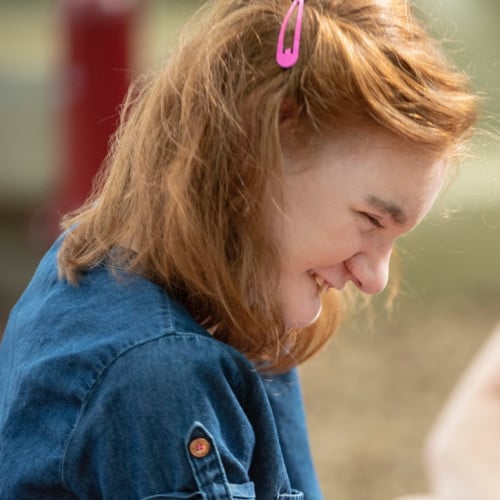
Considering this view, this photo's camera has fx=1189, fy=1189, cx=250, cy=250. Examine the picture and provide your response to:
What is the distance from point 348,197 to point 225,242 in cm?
13

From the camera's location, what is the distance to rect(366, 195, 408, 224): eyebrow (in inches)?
45.3

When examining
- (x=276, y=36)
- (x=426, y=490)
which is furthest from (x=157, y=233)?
(x=426, y=490)

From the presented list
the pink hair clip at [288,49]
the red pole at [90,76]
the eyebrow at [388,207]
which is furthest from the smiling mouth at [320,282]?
the red pole at [90,76]

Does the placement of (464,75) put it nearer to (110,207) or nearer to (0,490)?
(110,207)

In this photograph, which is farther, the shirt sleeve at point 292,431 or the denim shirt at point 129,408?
the shirt sleeve at point 292,431

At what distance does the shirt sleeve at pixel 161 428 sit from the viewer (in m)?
1.08

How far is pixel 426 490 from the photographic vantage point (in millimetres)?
3297

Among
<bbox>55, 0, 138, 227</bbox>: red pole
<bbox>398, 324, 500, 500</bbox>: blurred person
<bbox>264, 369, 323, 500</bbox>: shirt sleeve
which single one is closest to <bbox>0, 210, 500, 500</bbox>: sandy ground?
<bbox>55, 0, 138, 227</bbox>: red pole

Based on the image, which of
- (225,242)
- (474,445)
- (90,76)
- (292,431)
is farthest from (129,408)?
(90,76)

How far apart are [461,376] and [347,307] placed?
2403 millimetres

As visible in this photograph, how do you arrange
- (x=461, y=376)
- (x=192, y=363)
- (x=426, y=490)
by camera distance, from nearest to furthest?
(x=192, y=363), (x=426, y=490), (x=461, y=376)

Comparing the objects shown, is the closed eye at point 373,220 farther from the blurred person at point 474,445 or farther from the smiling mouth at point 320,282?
the blurred person at point 474,445

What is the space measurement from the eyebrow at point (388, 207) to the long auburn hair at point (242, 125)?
0.07 metres

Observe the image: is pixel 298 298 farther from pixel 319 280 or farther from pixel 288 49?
pixel 288 49
